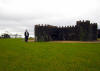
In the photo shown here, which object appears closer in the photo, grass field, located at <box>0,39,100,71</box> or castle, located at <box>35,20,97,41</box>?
grass field, located at <box>0,39,100,71</box>

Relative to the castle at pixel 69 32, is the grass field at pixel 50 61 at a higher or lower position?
lower

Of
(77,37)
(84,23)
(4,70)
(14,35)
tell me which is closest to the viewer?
(4,70)

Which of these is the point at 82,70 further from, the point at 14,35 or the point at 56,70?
the point at 14,35

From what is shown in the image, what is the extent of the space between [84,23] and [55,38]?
390 inches

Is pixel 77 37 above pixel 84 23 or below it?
below

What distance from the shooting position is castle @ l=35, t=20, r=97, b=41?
2895cm

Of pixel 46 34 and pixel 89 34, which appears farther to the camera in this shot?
pixel 46 34

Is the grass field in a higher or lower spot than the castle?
lower

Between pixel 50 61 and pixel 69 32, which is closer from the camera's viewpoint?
pixel 50 61

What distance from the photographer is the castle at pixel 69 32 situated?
2895 centimetres

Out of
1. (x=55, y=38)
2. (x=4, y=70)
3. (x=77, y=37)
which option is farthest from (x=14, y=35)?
(x=4, y=70)

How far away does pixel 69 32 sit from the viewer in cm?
3259

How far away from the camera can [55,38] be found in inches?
1373

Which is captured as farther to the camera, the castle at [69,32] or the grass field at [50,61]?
the castle at [69,32]
